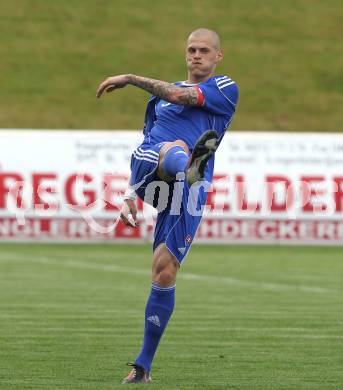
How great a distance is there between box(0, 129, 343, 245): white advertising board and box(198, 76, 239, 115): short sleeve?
16.5m

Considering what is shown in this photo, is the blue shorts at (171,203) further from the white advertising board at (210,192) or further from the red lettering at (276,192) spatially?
the red lettering at (276,192)

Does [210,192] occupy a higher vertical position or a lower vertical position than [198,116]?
lower

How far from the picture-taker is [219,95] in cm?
846

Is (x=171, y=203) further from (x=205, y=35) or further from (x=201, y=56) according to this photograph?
(x=205, y=35)

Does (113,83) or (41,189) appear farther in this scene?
(41,189)

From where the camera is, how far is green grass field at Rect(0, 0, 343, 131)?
37.8m

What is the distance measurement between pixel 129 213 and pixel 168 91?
860 millimetres

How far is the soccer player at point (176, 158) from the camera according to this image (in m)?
8.14

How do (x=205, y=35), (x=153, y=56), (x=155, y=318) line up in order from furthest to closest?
(x=153, y=56) → (x=205, y=35) → (x=155, y=318)

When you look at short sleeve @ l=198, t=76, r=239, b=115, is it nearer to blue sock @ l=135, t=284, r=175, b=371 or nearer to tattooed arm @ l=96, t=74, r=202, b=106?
tattooed arm @ l=96, t=74, r=202, b=106

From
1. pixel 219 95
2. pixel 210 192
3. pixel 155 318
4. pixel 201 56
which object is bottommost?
pixel 210 192

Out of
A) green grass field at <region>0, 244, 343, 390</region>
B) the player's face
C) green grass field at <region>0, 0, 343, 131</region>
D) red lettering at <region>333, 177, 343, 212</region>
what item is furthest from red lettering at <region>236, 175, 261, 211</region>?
the player's face

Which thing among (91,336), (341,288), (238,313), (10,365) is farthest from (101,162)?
(10,365)

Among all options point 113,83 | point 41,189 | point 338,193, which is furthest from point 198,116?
point 338,193
